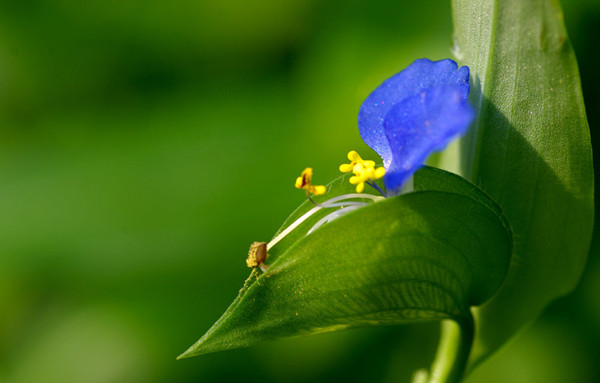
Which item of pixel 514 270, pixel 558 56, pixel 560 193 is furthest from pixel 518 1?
pixel 514 270

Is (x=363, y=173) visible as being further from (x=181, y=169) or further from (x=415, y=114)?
(x=181, y=169)

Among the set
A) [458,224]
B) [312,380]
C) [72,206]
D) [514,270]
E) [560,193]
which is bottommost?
[312,380]

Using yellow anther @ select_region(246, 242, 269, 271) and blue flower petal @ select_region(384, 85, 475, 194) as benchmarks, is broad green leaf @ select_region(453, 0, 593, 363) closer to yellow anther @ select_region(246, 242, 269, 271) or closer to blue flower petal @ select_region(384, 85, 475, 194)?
blue flower petal @ select_region(384, 85, 475, 194)

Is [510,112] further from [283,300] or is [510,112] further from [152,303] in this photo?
[152,303]

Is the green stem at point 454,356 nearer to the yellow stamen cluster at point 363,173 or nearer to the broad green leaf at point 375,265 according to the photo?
the broad green leaf at point 375,265

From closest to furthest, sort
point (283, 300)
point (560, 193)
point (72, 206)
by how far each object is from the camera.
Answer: point (283, 300) → point (560, 193) → point (72, 206)
